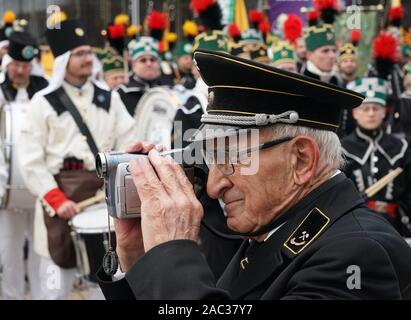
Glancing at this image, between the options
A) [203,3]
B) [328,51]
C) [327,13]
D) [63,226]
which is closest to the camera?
[63,226]

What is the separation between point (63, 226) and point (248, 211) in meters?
4.12

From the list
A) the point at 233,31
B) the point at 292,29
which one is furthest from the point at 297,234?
the point at 292,29

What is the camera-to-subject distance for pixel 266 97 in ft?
7.41

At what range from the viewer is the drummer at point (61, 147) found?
615 centimetres

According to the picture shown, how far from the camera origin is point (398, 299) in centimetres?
205

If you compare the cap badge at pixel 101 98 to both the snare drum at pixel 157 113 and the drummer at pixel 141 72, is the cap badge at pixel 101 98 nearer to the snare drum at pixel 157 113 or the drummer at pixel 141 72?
the snare drum at pixel 157 113

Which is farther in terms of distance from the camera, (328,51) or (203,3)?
(328,51)

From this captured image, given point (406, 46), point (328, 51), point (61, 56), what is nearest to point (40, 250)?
Answer: point (61, 56)

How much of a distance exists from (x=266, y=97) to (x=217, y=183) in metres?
0.29

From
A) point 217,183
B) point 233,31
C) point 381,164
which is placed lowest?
point 381,164

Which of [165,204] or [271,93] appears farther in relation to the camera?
[271,93]

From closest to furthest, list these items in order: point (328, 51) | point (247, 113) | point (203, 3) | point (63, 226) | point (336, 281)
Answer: point (336, 281) → point (247, 113) → point (63, 226) → point (203, 3) → point (328, 51)

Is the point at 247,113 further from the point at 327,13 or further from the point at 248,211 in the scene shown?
the point at 327,13

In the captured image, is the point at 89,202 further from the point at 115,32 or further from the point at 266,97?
the point at 115,32
